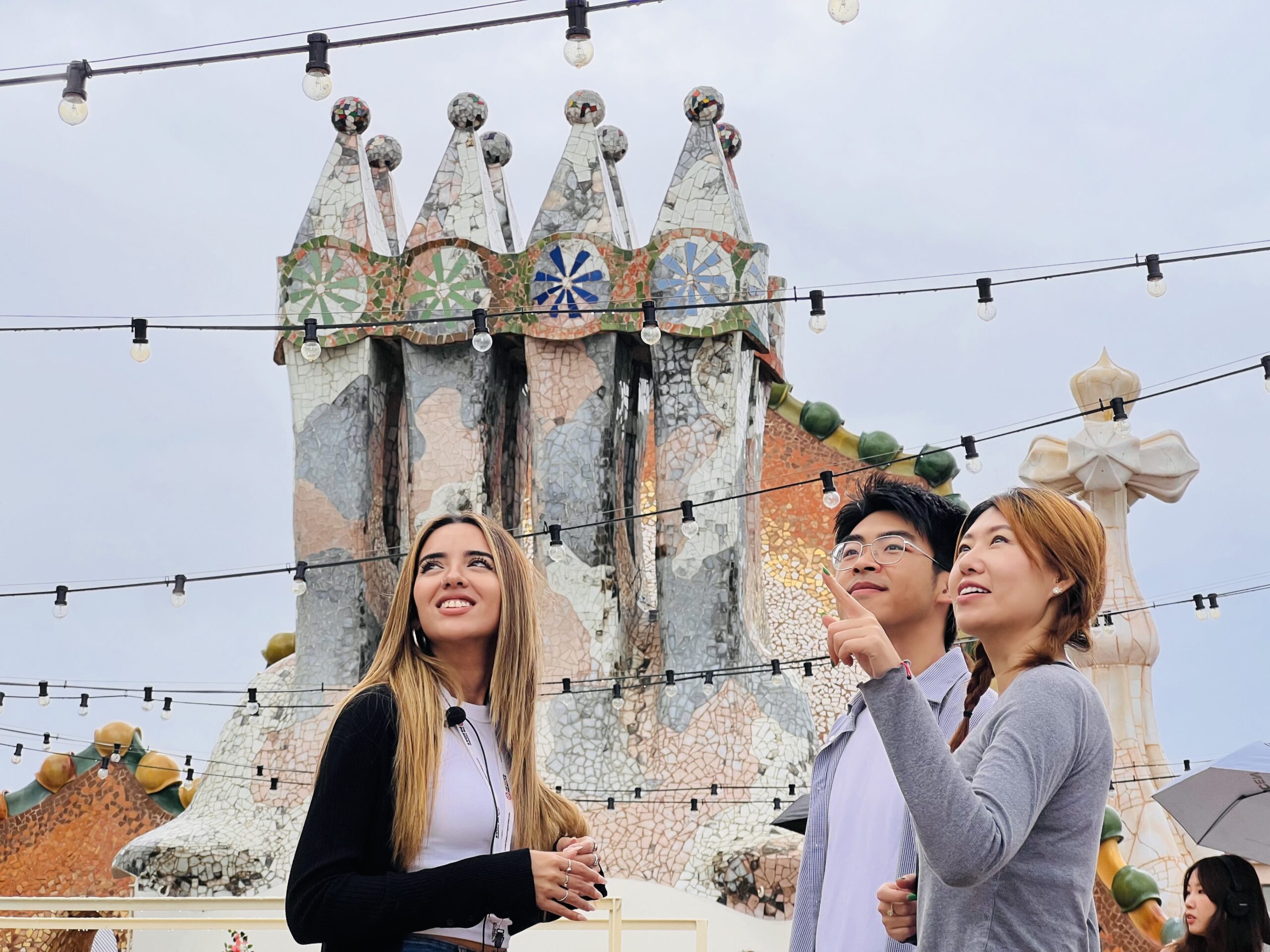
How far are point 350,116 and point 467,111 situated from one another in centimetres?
69

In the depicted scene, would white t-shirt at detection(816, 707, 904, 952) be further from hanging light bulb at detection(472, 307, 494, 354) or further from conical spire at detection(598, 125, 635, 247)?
conical spire at detection(598, 125, 635, 247)

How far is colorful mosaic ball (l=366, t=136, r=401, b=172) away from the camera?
28.2 ft

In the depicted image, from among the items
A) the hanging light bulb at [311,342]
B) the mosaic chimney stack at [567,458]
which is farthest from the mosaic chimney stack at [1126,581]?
the hanging light bulb at [311,342]

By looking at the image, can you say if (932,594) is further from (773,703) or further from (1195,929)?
(773,703)

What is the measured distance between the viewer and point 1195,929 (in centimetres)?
312

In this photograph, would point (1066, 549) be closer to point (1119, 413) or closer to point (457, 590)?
point (457, 590)

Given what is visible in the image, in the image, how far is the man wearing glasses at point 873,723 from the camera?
201 cm

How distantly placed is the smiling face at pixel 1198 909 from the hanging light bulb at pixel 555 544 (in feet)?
11.7

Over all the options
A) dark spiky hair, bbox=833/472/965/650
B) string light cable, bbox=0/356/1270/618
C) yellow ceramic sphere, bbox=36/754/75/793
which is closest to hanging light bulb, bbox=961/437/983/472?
string light cable, bbox=0/356/1270/618

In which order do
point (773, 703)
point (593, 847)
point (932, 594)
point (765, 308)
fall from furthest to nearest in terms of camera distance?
1. point (765, 308)
2. point (773, 703)
3. point (932, 594)
4. point (593, 847)

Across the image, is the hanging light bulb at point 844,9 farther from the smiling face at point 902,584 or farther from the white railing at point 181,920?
the white railing at point 181,920

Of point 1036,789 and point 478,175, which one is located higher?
point 478,175

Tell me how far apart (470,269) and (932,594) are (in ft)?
18.9

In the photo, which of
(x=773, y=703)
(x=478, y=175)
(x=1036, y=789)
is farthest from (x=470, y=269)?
(x=1036, y=789)
